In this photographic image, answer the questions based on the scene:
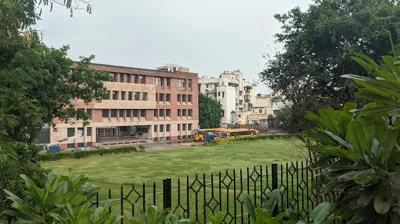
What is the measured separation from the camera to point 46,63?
494 inches

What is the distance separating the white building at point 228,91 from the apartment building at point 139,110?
9338 mm

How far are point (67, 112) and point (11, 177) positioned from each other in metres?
11.7

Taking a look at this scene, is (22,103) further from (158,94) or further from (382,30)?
(158,94)

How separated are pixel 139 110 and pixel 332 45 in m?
31.2

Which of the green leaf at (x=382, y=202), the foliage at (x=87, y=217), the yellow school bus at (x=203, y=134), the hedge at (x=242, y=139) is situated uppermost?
the green leaf at (x=382, y=202)

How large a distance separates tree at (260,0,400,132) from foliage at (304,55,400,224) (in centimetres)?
621

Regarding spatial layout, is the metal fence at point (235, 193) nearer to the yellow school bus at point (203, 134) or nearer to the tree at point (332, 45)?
the tree at point (332, 45)

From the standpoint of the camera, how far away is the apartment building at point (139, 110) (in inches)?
1334

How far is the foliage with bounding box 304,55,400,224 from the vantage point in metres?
1.55

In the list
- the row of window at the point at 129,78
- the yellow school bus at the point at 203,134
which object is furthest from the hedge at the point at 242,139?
the row of window at the point at 129,78

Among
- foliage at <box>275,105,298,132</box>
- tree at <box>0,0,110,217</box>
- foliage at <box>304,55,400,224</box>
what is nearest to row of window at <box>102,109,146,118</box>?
tree at <box>0,0,110,217</box>

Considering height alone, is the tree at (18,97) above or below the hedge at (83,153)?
above

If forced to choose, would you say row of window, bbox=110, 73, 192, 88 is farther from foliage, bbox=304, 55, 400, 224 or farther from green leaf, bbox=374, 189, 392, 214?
green leaf, bbox=374, 189, 392, 214

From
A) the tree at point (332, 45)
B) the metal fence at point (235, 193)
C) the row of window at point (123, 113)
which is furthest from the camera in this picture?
the row of window at point (123, 113)
